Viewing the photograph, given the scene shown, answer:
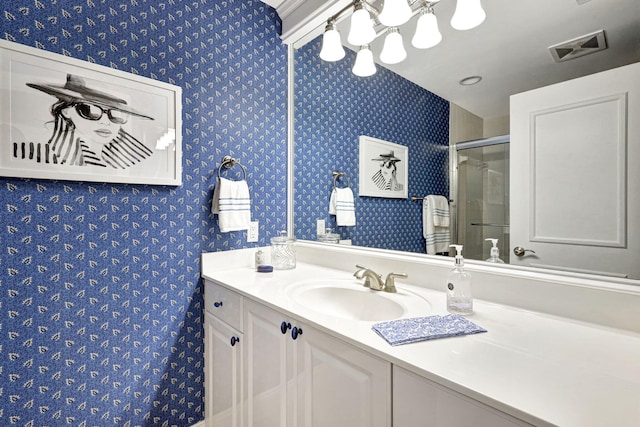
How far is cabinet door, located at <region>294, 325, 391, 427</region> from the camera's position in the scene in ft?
2.43

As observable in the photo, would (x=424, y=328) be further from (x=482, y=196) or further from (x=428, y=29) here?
(x=428, y=29)

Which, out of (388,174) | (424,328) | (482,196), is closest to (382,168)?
(388,174)

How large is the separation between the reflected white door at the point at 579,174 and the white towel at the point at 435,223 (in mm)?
A: 242

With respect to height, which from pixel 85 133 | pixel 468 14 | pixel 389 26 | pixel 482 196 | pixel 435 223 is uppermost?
pixel 389 26

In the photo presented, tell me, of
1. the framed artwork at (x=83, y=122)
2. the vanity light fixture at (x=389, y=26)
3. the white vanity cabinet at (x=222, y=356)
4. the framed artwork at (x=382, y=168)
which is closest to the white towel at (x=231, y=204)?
the framed artwork at (x=83, y=122)

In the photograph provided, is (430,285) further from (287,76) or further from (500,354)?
(287,76)

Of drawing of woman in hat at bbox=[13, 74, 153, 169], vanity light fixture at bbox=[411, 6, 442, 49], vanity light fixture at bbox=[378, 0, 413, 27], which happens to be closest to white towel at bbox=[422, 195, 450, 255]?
vanity light fixture at bbox=[411, 6, 442, 49]

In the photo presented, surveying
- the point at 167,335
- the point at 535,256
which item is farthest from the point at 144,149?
the point at 535,256

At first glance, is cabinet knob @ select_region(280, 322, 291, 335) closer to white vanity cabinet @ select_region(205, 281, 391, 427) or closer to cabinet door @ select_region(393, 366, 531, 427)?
white vanity cabinet @ select_region(205, 281, 391, 427)

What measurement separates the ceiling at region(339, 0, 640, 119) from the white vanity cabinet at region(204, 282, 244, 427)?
4.14 ft

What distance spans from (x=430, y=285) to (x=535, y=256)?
15.1 inches

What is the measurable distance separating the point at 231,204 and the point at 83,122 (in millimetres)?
680

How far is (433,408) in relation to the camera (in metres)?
0.64

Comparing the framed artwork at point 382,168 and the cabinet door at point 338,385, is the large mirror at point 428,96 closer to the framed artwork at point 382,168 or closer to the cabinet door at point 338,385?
the framed artwork at point 382,168
